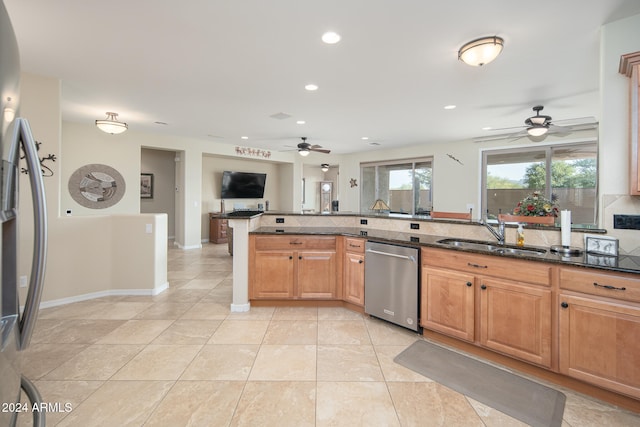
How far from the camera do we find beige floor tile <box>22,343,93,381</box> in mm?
2201

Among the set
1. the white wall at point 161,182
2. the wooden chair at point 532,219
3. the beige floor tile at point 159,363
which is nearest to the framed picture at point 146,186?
the white wall at point 161,182

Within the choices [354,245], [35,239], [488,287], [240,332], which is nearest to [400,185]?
[354,245]

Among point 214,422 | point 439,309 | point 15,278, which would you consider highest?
point 15,278

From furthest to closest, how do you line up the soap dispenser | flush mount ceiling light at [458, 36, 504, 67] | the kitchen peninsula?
1. the soap dispenser
2. flush mount ceiling light at [458, 36, 504, 67]
3. the kitchen peninsula

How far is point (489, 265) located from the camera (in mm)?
2357

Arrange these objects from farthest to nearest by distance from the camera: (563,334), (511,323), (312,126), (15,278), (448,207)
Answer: (448,207)
(312,126)
(511,323)
(563,334)
(15,278)

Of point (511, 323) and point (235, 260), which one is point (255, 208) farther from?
point (511, 323)

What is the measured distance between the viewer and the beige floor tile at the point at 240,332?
9.00 feet

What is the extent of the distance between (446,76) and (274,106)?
7.96 ft

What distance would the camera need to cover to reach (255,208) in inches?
376

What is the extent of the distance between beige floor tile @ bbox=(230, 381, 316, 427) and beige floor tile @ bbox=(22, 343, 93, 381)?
156 cm

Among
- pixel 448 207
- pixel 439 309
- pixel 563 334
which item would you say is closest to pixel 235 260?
pixel 439 309

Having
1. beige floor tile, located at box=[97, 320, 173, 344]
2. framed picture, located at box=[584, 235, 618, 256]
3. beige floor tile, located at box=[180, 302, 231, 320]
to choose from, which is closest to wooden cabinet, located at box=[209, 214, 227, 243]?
beige floor tile, located at box=[180, 302, 231, 320]

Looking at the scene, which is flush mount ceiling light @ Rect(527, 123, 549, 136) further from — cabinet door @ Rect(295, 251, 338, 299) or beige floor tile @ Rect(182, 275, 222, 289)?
beige floor tile @ Rect(182, 275, 222, 289)
